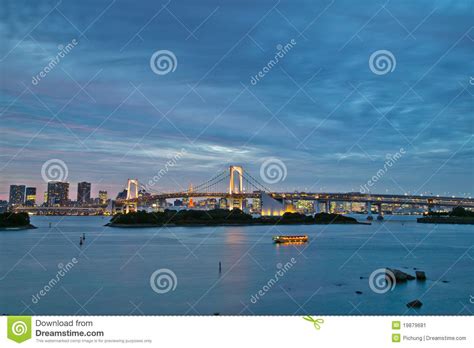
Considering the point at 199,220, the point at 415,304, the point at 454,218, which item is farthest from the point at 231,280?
the point at 454,218

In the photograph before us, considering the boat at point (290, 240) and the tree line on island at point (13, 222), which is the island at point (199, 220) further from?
the boat at point (290, 240)

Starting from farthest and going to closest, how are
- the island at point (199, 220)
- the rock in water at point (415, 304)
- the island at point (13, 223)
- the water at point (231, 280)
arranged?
the island at point (199, 220)
the island at point (13, 223)
the water at point (231, 280)
the rock in water at point (415, 304)

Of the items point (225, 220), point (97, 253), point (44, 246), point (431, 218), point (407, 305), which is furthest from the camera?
point (431, 218)

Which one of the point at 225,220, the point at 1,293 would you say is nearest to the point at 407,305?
the point at 1,293

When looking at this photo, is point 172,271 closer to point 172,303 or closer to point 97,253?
point 172,303

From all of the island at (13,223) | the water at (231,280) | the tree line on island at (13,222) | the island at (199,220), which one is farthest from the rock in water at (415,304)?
the tree line on island at (13,222)

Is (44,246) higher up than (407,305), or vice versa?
(44,246)

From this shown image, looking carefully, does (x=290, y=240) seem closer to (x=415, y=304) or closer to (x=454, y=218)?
(x=415, y=304)
